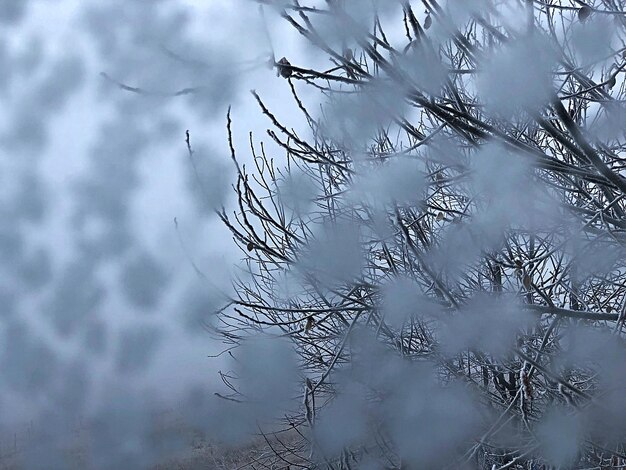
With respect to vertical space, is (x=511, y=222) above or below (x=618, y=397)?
above

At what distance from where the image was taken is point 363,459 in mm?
1438

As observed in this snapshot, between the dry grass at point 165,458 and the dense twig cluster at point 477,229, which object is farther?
the dry grass at point 165,458

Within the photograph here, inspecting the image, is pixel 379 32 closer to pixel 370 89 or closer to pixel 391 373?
pixel 370 89

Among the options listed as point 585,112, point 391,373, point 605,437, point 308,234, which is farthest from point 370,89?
point 585,112

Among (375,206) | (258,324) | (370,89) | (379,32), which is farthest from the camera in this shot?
(258,324)

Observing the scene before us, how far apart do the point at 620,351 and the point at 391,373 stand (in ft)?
1.53

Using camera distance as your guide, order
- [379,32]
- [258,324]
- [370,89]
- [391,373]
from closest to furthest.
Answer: [370,89]
[379,32]
[391,373]
[258,324]

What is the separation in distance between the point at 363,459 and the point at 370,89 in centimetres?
83

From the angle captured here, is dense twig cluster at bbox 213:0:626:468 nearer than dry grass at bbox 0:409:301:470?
Yes

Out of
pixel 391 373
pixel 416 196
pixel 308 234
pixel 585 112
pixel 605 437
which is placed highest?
pixel 585 112

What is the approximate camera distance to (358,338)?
146 centimetres

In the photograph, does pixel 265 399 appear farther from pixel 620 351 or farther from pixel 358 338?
pixel 620 351

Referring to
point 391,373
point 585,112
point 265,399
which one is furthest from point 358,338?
point 585,112

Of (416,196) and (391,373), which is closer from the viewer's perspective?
(416,196)
